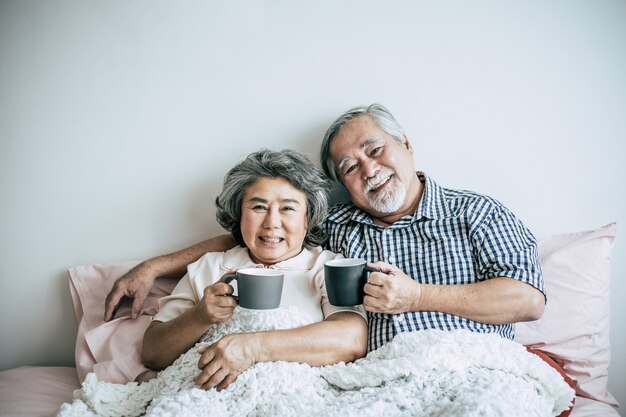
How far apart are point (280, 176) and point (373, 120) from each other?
44 cm

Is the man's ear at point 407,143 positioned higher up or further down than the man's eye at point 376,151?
higher up

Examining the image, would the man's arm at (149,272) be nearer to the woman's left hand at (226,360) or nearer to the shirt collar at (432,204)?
the woman's left hand at (226,360)

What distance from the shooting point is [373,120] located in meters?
1.74

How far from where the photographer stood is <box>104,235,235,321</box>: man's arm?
171cm

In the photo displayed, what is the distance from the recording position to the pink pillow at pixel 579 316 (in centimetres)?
161

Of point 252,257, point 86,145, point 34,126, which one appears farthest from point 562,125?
point 34,126

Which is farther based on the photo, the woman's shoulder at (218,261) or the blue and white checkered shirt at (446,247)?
the woman's shoulder at (218,261)

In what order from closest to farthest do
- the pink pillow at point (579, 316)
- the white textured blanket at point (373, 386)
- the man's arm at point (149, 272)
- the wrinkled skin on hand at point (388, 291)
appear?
the white textured blanket at point (373, 386)
the wrinkled skin on hand at point (388, 291)
the pink pillow at point (579, 316)
the man's arm at point (149, 272)

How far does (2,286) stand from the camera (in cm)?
197

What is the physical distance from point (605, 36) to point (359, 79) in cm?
104

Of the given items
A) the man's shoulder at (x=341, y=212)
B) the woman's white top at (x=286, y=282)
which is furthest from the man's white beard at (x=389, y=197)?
the woman's white top at (x=286, y=282)

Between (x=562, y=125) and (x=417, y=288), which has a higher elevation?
(x=562, y=125)

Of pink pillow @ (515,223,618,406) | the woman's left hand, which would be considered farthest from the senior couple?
pink pillow @ (515,223,618,406)

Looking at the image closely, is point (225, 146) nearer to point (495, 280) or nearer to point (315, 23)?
point (315, 23)
